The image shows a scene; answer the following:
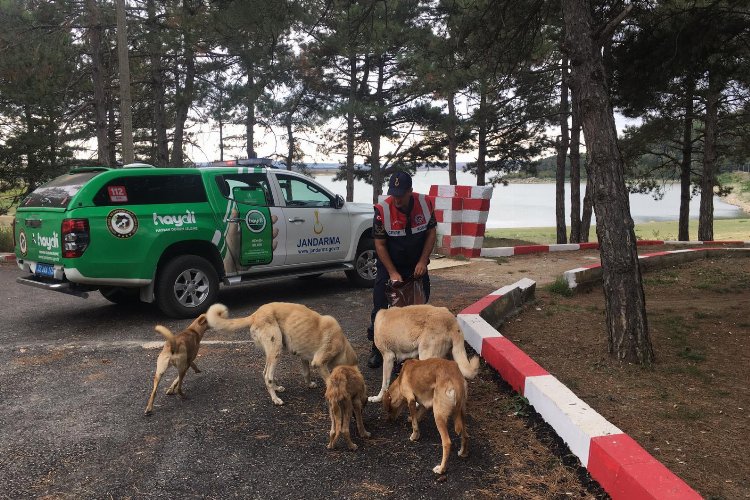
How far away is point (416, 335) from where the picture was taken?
3.89 meters

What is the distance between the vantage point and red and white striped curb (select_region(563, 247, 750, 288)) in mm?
8172

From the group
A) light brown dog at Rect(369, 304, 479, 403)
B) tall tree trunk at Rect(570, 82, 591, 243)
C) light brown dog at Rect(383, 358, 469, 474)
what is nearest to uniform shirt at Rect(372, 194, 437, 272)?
light brown dog at Rect(369, 304, 479, 403)

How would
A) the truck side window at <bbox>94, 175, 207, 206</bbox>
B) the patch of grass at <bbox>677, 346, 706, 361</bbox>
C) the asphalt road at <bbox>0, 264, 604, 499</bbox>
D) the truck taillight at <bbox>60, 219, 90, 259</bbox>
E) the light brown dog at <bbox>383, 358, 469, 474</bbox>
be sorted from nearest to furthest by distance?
1. the asphalt road at <bbox>0, 264, 604, 499</bbox>
2. the light brown dog at <bbox>383, 358, 469, 474</bbox>
3. the patch of grass at <bbox>677, 346, 706, 361</bbox>
4. the truck taillight at <bbox>60, 219, 90, 259</bbox>
5. the truck side window at <bbox>94, 175, 207, 206</bbox>

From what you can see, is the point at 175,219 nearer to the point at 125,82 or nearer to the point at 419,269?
the point at 419,269

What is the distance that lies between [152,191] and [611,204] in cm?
521

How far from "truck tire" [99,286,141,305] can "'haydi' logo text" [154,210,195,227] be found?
3.78ft

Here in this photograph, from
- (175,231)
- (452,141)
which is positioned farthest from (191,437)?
(452,141)

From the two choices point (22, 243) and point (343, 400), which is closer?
point (343, 400)

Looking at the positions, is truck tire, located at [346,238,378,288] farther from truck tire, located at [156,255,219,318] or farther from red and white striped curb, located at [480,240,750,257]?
red and white striped curb, located at [480,240,750,257]

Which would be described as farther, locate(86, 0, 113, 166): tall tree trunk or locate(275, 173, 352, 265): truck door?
locate(86, 0, 113, 166): tall tree trunk

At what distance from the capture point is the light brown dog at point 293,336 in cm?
396

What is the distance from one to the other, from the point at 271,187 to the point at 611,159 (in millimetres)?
4612

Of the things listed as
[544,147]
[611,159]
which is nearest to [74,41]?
[611,159]

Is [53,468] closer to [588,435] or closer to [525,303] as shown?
[588,435]
